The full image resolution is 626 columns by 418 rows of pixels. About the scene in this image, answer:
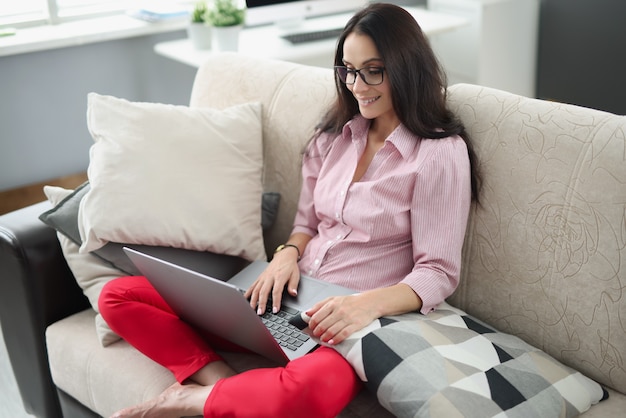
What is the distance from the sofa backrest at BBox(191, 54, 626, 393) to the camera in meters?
1.36

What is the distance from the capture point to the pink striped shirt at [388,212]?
1502 millimetres

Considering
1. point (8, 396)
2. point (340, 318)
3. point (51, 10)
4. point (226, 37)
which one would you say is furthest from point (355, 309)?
point (51, 10)

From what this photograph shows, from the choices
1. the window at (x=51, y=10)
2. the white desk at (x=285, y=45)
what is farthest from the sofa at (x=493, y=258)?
the window at (x=51, y=10)

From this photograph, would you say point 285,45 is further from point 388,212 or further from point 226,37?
point 388,212

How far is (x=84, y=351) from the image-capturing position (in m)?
1.71

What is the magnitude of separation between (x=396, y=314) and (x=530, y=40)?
2.78m

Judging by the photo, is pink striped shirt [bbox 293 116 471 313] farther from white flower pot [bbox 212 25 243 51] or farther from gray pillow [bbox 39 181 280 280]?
white flower pot [bbox 212 25 243 51]

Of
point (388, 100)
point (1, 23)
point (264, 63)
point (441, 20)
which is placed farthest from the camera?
point (441, 20)

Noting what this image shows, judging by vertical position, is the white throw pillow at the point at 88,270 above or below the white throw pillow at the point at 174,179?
below

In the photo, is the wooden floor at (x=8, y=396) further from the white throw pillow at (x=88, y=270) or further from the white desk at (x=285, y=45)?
the white desk at (x=285, y=45)

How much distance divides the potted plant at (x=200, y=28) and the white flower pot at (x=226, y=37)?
0.05 meters

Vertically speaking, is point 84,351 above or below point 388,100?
below

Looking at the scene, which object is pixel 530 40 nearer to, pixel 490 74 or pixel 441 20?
pixel 490 74

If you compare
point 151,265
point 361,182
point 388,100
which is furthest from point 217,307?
point 388,100
